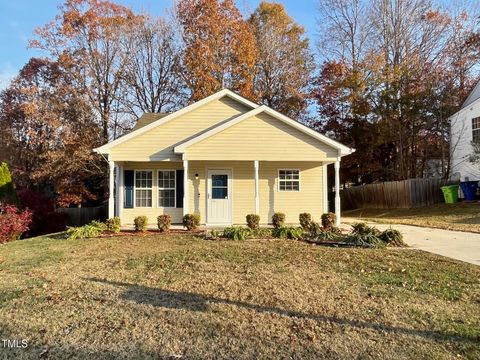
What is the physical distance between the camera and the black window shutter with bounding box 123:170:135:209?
50.3 ft

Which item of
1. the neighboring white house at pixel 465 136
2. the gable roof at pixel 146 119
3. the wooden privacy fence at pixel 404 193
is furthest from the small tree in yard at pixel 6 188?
the neighboring white house at pixel 465 136

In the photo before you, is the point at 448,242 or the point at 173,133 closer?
the point at 448,242

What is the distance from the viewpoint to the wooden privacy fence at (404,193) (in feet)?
71.0

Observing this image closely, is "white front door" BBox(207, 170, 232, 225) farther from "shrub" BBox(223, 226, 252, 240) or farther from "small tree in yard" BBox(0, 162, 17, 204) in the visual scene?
"small tree in yard" BBox(0, 162, 17, 204)

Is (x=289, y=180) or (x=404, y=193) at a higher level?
(x=289, y=180)

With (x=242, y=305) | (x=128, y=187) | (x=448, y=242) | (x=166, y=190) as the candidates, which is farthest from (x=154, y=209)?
(x=242, y=305)

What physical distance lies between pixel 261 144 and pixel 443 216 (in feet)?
29.5

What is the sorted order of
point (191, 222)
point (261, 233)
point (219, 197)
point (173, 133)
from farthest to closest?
1. point (219, 197)
2. point (173, 133)
3. point (191, 222)
4. point (261, 233)

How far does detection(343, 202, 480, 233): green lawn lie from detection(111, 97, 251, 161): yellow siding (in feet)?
28.1

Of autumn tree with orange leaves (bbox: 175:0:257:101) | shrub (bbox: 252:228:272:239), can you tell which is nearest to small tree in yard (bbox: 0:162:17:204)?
shrub (bbox: 252:228:272:239)

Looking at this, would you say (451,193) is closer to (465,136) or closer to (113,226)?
(465,136)

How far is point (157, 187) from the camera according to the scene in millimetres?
15539

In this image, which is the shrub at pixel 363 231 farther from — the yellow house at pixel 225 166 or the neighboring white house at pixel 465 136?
the neighboring white house at pixel 465 136

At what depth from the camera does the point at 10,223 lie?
540 inches
